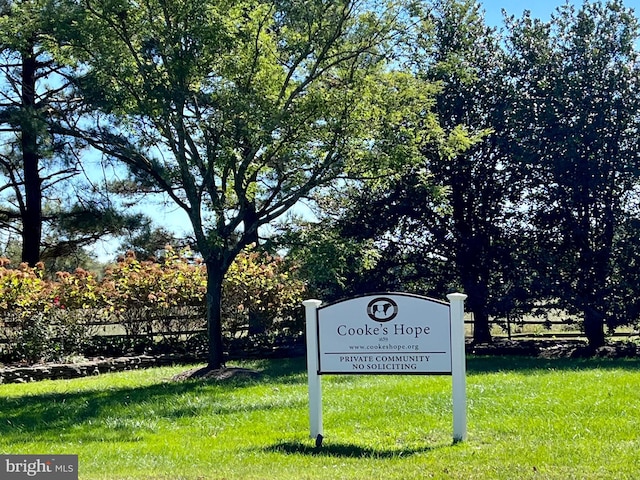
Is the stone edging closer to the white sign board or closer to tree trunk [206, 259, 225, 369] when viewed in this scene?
tree trunk [206, 259, 225, 369]

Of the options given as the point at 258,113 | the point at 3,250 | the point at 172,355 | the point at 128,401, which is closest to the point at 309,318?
the point at 128,401

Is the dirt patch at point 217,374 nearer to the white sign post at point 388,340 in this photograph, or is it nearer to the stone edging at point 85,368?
the stone edging at point 85,368

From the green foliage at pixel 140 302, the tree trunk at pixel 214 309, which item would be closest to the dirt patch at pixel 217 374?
the tree trunk at pixel 214 309

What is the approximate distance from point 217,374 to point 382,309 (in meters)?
6.65

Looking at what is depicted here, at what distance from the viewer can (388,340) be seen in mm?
7453

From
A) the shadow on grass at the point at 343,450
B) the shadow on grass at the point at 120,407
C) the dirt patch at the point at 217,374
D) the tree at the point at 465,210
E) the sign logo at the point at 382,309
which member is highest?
the tree at the point at 465,210

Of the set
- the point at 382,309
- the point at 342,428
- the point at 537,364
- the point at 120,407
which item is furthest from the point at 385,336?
the point at 537,364

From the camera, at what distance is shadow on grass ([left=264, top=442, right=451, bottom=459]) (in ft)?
22.5

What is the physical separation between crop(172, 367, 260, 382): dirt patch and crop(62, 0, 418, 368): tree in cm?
29

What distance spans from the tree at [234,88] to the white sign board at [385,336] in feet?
17.0

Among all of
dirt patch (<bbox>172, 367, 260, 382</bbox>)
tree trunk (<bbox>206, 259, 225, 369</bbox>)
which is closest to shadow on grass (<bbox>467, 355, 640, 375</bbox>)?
dirt patch (<bbox>172, 367, 260, 382</bbox>)

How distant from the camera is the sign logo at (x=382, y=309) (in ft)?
24.5

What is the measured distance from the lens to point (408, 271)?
19969mm

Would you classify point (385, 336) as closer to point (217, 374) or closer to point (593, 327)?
point (217, 374)
